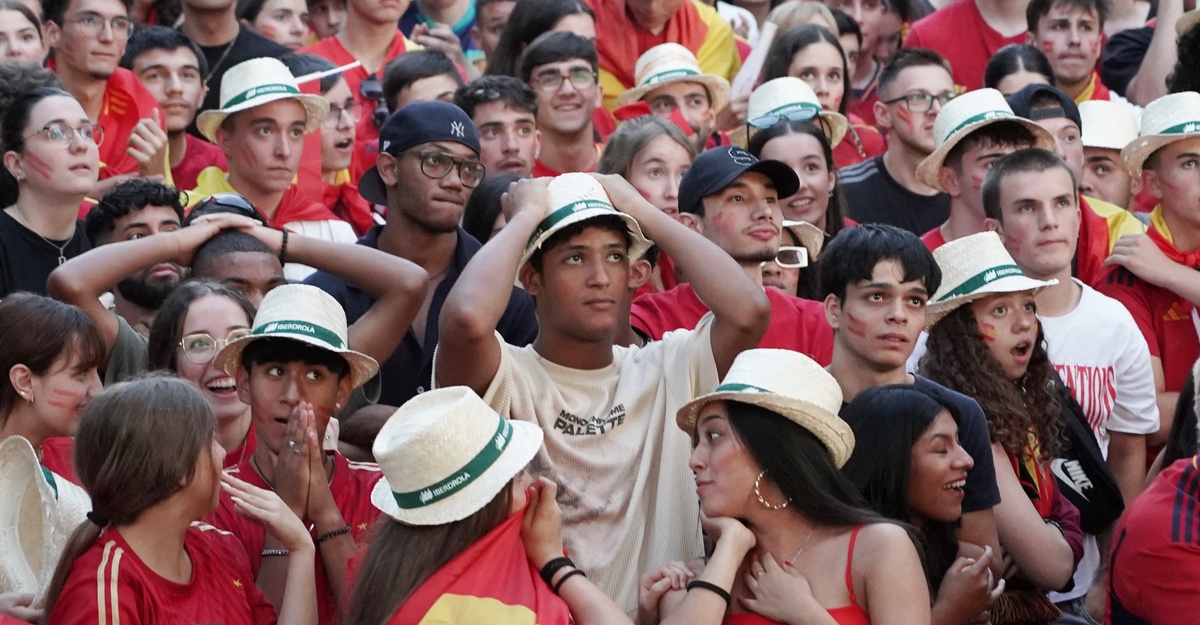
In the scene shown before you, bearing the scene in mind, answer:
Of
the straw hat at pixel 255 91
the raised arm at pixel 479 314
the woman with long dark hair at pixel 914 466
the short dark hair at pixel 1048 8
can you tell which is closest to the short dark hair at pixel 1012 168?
the woman with long dark hair at pixel 914 466

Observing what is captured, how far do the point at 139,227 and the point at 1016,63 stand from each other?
450 centimetres

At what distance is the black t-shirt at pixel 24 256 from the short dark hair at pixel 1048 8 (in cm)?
529

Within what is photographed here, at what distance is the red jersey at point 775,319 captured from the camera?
562 cm

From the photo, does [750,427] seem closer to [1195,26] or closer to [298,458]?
[298,458]

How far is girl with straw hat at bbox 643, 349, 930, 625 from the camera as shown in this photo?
13.4 feet

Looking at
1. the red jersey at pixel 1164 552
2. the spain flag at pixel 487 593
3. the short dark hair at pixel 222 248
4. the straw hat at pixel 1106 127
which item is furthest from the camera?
the straw hat at pixel 1106 127

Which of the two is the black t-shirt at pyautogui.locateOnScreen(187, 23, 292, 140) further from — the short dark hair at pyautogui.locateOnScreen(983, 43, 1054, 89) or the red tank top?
the red tank top

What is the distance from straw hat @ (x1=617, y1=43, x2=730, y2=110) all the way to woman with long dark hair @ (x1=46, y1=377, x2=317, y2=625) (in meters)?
4.67

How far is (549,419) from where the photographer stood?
474 centimetres

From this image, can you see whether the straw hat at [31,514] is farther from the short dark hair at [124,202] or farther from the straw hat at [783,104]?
the straw hat at [783,104]

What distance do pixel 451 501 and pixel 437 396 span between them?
0.94 feet

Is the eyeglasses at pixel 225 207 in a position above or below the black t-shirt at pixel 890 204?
below

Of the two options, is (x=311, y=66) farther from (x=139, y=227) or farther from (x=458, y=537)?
(x=458, y=537)

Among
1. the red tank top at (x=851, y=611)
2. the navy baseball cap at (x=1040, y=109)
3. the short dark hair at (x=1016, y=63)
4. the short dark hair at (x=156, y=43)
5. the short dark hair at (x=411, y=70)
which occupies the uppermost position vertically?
the short dark hair at (x=1016, y=63)
